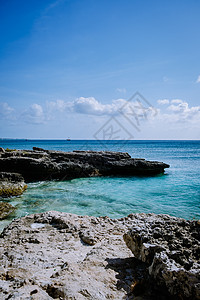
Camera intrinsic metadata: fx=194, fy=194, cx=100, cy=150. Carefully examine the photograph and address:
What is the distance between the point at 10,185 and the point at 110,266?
1215cm

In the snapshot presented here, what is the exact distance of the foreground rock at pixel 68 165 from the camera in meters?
18.3

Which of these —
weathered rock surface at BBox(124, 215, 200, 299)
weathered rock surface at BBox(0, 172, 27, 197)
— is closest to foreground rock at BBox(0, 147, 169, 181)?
weathered rock surface at BBox(0, 172, 27, 197)

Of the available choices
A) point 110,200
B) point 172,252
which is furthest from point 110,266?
point 110,200

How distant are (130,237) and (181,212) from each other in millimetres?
7653

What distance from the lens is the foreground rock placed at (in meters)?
18.3

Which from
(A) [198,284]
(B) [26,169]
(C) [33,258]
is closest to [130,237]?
(A) [198,284]

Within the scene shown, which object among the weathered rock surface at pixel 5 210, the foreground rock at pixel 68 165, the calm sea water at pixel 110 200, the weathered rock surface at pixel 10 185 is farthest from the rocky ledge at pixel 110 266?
the foreground rock at pixel 68 165

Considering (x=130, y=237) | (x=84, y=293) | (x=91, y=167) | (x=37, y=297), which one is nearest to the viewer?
(x=37, y=297)

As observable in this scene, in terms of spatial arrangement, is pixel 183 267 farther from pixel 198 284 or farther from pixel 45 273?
pixel 45 273

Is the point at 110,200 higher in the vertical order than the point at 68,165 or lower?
lower

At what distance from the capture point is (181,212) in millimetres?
10203

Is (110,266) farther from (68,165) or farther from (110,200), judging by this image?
(68,165)

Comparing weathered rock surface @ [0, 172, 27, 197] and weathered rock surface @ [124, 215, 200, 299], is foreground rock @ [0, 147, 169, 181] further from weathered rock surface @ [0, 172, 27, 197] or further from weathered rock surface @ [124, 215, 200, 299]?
weathered rock surface @ [124, 215, 200, 299]

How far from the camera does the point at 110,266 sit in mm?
3492
